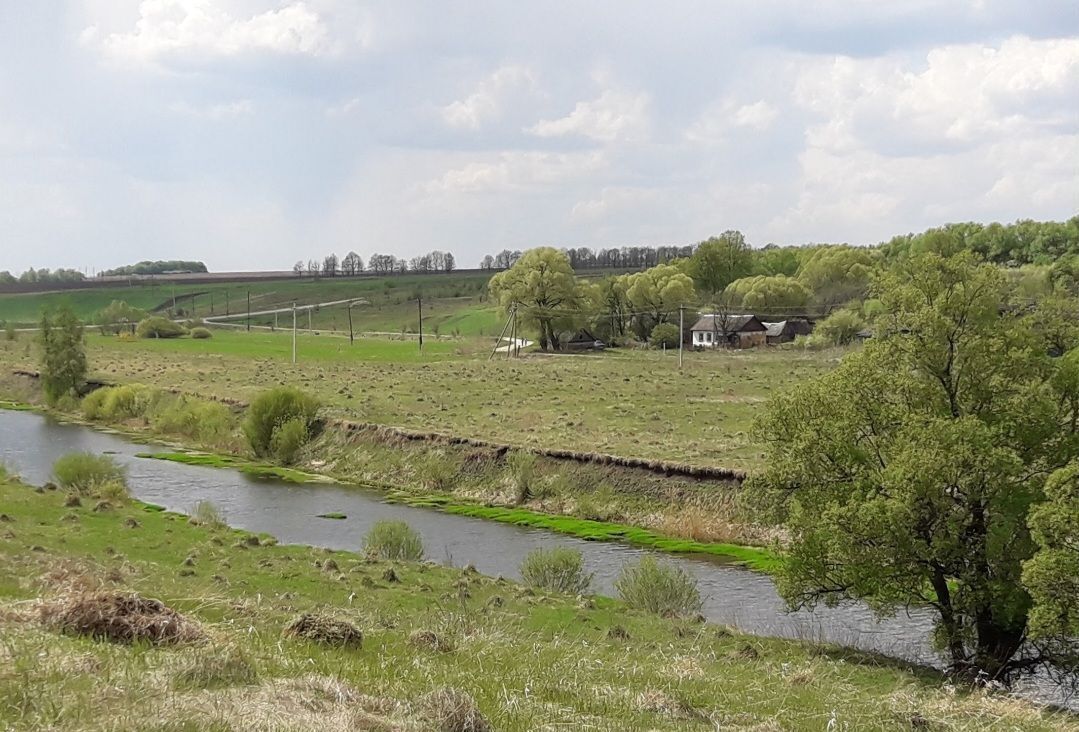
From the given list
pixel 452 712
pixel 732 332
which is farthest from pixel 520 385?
pixel 452 712

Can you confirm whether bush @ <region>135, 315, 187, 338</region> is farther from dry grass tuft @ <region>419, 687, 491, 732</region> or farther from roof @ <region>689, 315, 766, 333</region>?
dry grass tuft @ <region>419, 687, 491, 732</region>

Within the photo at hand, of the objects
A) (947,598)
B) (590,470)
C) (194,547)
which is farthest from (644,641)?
(590,470)

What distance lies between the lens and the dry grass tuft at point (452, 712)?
333 inches

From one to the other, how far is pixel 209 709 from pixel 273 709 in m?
0.54

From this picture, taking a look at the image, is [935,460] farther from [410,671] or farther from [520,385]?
[520,385]

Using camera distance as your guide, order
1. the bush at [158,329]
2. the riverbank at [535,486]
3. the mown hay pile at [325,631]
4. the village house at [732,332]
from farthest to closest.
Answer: the bush at [158,329] → the village house at [732,332] → the riverbank at [535,486] → the mown hay pile at [325,631]

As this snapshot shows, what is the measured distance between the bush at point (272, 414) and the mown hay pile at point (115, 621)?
4433 cm

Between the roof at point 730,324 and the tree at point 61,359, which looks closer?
the tree at point 61,359

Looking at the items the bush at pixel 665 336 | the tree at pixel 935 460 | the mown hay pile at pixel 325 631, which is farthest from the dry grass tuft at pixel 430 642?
the bush at pixel 665 336

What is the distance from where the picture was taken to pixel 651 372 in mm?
81688

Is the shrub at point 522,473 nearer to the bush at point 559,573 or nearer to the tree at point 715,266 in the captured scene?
the bush at point 559,573

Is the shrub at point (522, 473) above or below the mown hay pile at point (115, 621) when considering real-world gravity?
below

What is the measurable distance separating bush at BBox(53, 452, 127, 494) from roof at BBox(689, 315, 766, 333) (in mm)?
85697

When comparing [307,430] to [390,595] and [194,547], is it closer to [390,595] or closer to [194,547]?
[194,547]
